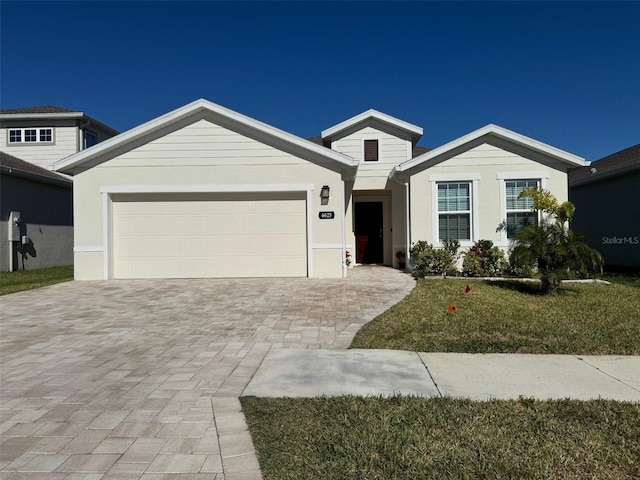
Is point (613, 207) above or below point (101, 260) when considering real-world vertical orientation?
above

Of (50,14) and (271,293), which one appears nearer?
(271,293)

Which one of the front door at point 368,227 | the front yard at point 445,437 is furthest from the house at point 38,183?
the front yard at point 445,437

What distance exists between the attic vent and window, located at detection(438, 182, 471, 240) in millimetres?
3207

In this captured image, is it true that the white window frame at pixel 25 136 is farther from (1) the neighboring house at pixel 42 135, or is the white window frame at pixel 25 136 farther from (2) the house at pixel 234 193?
(2) the house at pixel 234 193

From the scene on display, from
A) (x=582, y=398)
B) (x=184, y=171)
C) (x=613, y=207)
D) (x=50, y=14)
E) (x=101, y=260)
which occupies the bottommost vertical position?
(x=582, y=398)

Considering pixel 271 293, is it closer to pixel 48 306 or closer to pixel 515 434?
pixel 48 306

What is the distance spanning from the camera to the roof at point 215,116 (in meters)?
10.5

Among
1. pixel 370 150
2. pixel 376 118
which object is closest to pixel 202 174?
pixel 370 150

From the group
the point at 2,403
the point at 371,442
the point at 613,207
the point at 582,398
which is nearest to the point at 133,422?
the point at 2,403

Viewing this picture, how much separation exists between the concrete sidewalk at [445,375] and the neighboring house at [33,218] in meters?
12.7

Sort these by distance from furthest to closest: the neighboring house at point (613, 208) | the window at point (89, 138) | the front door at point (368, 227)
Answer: the window at point (89, 138) < the front door at point (368, 227) < the neighboring house at point (613, 208)

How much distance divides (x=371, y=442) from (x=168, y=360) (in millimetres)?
2714

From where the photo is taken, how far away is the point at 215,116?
427 inches

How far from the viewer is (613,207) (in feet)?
44.4
